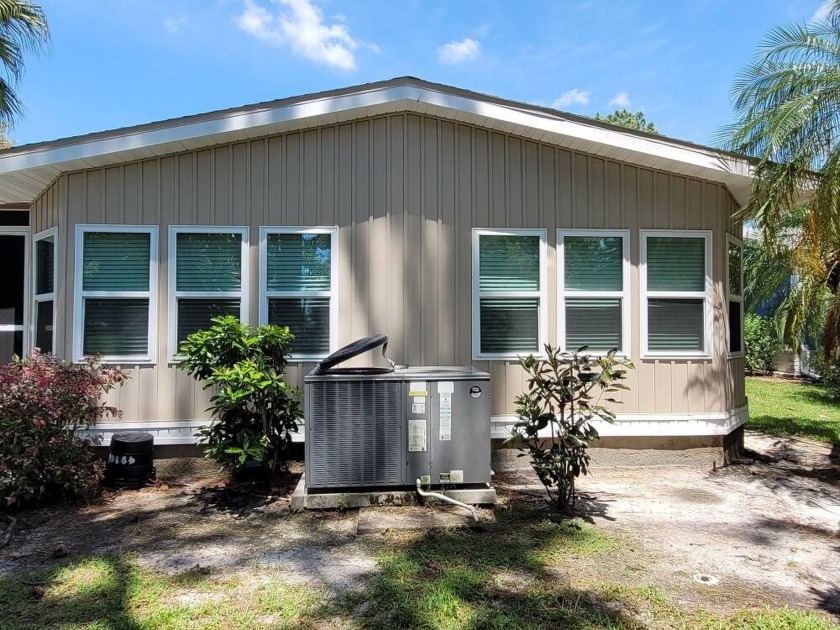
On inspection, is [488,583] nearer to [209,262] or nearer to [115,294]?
[209,262]

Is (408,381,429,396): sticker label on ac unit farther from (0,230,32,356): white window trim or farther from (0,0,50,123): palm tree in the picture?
(0,0,50,123): palm tree

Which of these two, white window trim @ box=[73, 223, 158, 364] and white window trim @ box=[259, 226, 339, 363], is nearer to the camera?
white window trim @ box=[73, 223, 158, 364]

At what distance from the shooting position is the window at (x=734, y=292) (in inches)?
224

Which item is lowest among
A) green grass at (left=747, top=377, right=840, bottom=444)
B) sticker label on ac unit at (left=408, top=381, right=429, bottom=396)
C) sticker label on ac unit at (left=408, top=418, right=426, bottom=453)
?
green grass at (left=747, top=377, right=840, bottom=444)

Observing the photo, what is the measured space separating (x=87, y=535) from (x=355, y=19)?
874 centimetres

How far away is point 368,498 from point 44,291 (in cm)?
459

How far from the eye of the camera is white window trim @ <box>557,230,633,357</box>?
529cm

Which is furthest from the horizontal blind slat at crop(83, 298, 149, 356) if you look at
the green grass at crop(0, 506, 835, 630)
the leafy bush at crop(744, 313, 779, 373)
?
the leafy bush at crop(744, 313, 779, 373)

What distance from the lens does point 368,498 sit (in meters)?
3.95

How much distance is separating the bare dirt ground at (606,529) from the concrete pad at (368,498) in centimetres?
9

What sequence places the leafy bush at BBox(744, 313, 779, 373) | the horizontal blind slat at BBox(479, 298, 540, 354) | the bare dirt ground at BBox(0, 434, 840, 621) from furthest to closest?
the leafy bush at BBox(744, 313, 779, 373) < the horizontal blind slat at BBox(479, 298, 540, 354) < the bare dirt ground at BBox(0, 434, 840, 621)

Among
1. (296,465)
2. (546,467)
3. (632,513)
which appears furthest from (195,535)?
(632,513)

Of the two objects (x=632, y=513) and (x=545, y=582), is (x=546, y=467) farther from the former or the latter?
(x=545, y=582)

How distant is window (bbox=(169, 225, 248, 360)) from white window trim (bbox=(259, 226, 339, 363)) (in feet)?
0.58
